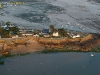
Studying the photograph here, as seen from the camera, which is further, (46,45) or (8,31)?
(8,31)

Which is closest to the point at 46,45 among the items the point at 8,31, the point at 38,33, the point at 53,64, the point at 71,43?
the point at 71,43

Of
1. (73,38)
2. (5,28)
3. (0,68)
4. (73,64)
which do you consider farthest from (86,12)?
(0,68)

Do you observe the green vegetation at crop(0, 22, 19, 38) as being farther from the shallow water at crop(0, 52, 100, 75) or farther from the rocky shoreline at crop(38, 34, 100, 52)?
the shallow water at crop(0, 52, 100, 75)

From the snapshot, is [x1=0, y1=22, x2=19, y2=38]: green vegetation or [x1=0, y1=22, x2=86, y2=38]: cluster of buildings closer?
[x1=0, y1=22, x2=19, y2=38]: green vegetation

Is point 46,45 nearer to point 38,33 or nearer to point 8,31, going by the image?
point 38,33

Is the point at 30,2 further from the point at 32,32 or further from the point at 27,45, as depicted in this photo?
the point at 27,45

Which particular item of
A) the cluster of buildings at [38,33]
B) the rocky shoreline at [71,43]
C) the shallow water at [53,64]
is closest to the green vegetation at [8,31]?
the cluster of buildings at [38,33]

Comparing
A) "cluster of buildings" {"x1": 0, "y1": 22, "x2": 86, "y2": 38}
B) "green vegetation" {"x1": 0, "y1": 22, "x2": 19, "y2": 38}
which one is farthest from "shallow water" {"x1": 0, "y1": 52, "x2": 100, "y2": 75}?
"green vegetation" {"x1": 0, "y1": 22, "x2": 19, "y2": 38}

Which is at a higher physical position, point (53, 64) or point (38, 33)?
point (38, 33)

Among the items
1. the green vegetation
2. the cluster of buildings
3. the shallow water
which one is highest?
the green vegetation
